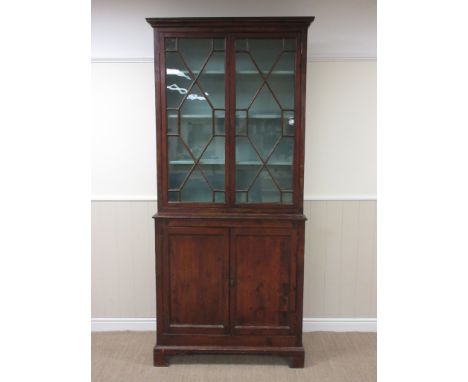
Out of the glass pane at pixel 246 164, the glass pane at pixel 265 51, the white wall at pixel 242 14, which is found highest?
the white wall at pixel 242 14

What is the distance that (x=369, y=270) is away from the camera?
2990 mm

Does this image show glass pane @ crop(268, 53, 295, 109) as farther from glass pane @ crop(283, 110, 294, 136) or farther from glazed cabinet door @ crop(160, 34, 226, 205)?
glazed cabinet door @ crop(160, 34, 226, 205)

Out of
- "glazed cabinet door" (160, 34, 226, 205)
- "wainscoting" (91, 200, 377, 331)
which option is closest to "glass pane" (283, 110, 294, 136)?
"glazed cabinet door" (160, 34, 226, 205)

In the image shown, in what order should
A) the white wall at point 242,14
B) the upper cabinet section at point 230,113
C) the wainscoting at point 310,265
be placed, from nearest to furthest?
the upper cabinet section at point 230,113 < the white wall at point 242,14 < the wainscoting at point 310,265

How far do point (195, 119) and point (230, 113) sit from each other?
0.22 metres

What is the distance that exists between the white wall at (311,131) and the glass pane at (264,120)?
432 millimetres

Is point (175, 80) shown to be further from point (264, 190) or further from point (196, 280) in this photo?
point (196, 280)

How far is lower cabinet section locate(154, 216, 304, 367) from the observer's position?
8.22ft

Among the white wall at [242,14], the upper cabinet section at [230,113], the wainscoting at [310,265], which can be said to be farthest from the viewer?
the wainscoting at [310,265]

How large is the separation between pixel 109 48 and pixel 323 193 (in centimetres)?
182

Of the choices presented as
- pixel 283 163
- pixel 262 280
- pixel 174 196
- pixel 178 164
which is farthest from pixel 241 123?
pixel 262 280

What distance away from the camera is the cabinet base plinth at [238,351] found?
252cm

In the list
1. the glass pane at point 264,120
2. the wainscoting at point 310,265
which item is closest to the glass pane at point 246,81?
the glass pane at point 264,120

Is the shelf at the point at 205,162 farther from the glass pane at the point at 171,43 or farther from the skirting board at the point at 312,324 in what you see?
the skirting board at the point at 312,324
